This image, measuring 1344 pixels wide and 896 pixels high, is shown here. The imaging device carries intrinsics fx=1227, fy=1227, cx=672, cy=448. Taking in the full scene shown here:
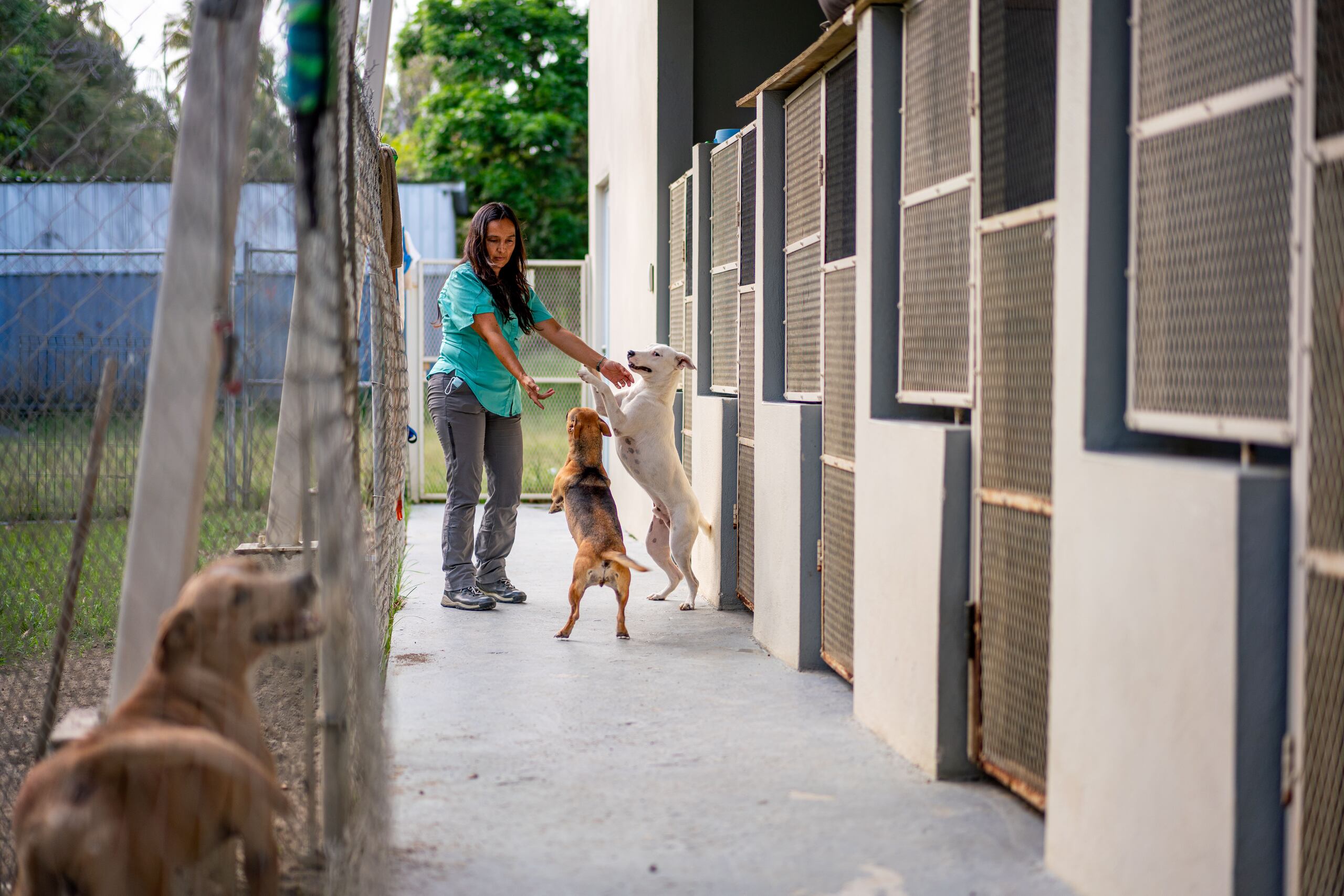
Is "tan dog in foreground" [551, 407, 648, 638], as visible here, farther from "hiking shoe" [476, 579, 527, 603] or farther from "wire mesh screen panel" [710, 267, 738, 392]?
"wire mesh screen panel" [710, 267, 738, 392]

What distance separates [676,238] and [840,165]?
3.48 meters

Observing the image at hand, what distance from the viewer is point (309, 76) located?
252cm

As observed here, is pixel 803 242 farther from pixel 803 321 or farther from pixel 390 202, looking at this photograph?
pixel 390 202

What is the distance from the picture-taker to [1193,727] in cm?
245

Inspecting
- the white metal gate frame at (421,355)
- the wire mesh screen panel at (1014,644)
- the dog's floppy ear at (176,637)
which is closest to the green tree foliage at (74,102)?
the dog's floppy ear at (176,637)

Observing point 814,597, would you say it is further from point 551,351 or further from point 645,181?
point 551,351

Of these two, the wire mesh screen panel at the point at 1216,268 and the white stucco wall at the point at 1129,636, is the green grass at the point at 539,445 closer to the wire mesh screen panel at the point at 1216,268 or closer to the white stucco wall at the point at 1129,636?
the white stucco wall at the point at 1129,636

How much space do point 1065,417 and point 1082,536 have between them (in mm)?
299

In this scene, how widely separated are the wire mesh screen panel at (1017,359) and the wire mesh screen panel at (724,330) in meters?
3.25

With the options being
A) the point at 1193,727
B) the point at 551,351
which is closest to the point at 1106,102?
the point at 1193,727

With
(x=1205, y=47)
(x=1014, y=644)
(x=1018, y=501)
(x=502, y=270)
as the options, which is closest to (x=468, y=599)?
(x=502, y=270)

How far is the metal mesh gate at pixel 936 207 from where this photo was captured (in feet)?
12.5

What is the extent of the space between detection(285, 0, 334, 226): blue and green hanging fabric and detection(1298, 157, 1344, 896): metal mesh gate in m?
1.92

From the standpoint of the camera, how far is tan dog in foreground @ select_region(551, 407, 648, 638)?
235 inches
